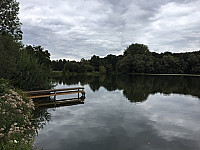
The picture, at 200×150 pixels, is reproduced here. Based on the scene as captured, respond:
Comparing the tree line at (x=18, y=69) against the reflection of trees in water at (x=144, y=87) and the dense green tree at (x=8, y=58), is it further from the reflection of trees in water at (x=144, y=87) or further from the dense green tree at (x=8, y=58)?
the reflection of trees in water at (x=144, y=87)

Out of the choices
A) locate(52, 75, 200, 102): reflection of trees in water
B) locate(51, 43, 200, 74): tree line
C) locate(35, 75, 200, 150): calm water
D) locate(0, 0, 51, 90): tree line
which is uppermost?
locate(51, 43, 200, 74): tree line

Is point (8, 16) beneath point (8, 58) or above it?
above

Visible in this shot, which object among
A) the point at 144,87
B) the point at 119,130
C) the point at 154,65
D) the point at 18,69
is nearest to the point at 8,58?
the point at 18,69

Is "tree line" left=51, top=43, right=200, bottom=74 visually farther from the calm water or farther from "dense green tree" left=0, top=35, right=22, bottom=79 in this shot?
the calm water

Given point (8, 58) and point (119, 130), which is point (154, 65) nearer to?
point (8, 58)

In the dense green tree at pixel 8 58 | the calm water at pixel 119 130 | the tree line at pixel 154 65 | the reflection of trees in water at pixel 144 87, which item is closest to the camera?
the calm water at pixel 119 130

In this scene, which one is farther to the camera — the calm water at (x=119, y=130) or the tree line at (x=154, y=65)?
the tree line at (x=154, y=65)

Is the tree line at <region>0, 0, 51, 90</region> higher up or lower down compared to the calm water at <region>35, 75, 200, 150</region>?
higher up

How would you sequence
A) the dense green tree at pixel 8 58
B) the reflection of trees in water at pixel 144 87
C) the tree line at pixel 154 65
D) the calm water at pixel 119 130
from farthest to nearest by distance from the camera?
the tree line at pixel 154 65 → the reflection of trees in water at pixel 144 87 → the dense green tree at pixel 8 58 → the calm water at pixel 119 130

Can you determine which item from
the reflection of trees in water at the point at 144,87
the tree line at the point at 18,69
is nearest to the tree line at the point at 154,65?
the reflection of trees in water at the point at 144,87

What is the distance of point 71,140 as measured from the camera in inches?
275

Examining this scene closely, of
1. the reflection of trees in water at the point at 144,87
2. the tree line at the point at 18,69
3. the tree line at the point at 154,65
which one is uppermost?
the tree line at the point at 154,65

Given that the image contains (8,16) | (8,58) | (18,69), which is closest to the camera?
(8,58)

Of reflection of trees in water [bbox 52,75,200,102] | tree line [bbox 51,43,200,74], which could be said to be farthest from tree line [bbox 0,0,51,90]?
tree line [bbox 51,43,200,74]
